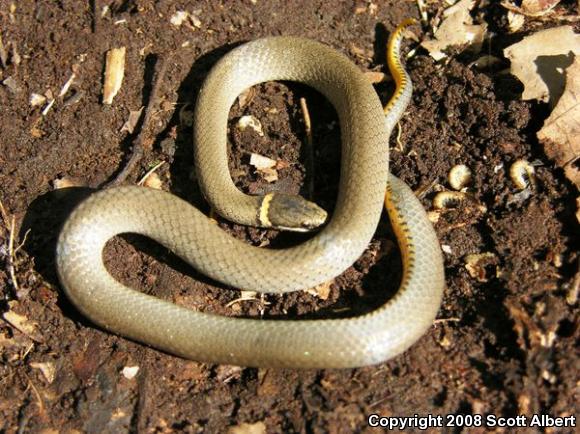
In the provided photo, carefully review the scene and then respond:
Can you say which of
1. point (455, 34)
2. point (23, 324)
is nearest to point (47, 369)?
point (23, 324)

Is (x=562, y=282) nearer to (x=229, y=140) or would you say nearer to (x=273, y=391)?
(x=273, y=391)

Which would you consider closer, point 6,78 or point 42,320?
point 42,320

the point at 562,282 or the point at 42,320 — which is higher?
the point at 562,282

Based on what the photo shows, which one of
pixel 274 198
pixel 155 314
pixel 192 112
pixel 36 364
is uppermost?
pixel 192 112

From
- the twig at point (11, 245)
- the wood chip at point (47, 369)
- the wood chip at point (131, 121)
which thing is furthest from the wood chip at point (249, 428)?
the wood chip at point (131, 121)

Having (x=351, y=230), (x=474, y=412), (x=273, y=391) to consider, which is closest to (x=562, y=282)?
(x=474, y=412)
